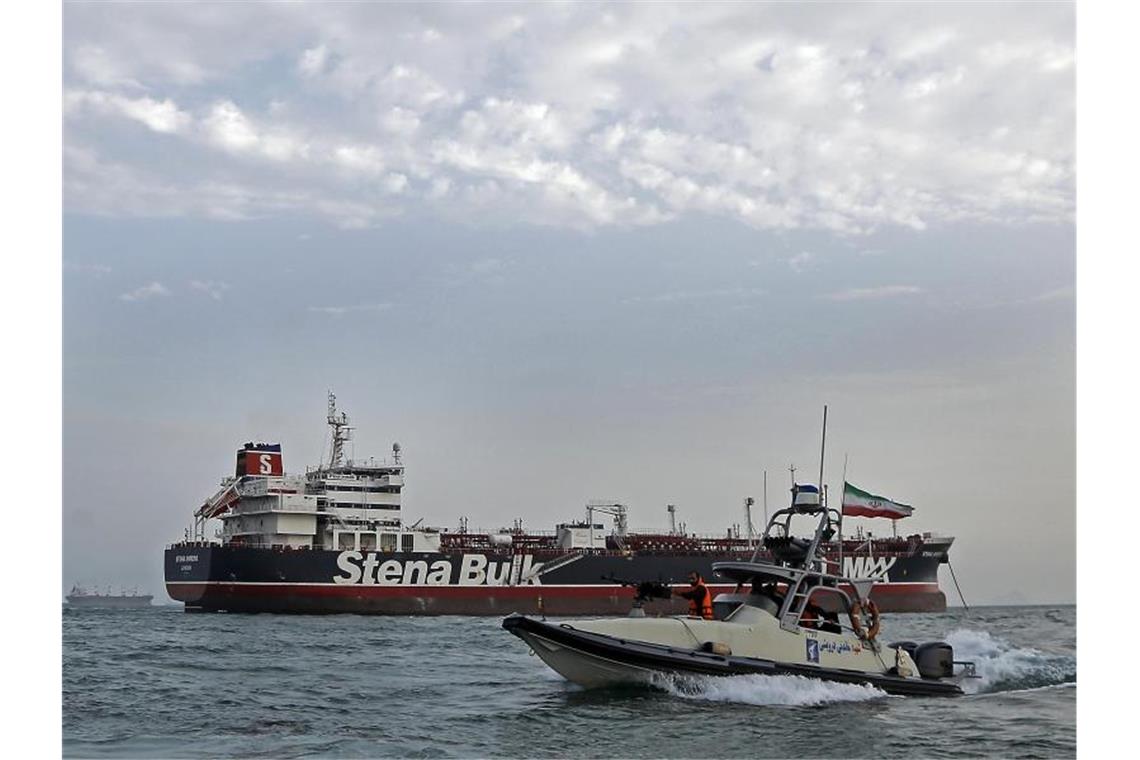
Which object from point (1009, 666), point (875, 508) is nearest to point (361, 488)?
point (875, 508)

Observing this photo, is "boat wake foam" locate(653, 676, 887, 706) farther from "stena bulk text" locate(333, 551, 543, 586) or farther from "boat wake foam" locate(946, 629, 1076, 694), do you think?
"stena bulk text" locate(333, 551, 543, 586)

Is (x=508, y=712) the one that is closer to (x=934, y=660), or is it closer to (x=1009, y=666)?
(x=934, y=660)

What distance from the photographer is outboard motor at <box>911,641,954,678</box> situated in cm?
1559

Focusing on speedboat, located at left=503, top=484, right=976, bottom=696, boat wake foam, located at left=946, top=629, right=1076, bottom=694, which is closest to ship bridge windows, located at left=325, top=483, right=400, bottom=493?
boat wake foam, located at left=946, top=629, right=1076, bottom=694

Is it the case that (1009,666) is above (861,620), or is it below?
below

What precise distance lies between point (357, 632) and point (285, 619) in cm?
754

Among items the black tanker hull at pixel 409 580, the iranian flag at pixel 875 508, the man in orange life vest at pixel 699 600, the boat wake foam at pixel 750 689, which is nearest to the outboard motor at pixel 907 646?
the boat wake foam at pixel 750 689

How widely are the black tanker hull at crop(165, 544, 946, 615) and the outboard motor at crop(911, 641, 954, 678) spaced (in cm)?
2005

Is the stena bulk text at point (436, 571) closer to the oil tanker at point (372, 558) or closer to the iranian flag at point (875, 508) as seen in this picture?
the oil tanker at point (372, 558)

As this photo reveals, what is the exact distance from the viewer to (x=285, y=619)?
33.2 metres

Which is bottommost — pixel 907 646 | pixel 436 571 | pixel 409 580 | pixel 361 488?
pixel 409 580

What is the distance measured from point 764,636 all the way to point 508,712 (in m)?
3.09

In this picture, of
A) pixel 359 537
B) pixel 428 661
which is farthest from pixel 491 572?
pixel 428 661

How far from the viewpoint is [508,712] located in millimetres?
13047
